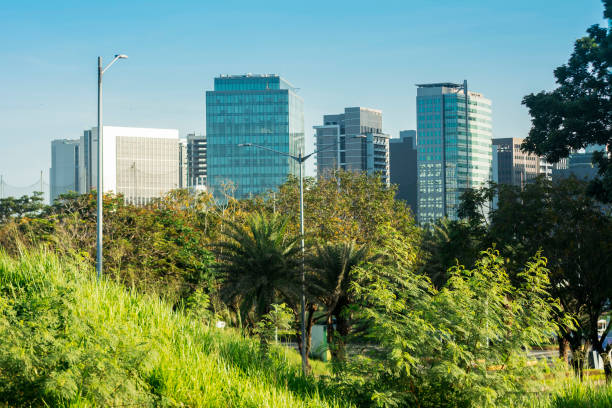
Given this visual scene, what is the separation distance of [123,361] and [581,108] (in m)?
20.9

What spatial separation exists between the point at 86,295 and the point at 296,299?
15.3 m

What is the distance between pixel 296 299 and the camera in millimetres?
25375

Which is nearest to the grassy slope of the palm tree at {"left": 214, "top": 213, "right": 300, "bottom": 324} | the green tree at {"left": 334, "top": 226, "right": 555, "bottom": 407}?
the green tree at {"left": 334, "top": 226, "right": 555, "bottom": 407}

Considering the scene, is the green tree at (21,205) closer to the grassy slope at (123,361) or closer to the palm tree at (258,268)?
the palm tree at (258,268)

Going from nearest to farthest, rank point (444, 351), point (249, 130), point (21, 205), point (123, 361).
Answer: point (123, 361) → point (444, 351) → point (21, 205) → point (249, 130)

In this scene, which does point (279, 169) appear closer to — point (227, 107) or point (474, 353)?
point (227, 107)

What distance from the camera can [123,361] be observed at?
805 centimetres

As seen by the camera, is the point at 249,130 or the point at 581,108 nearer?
the point at 581,108

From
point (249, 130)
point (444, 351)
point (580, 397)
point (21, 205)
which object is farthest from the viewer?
point (249, 130)

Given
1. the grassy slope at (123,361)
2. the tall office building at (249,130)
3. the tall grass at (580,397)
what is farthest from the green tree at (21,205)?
the tall office building at (249,130)

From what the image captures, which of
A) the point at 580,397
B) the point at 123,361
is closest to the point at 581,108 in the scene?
the point at 580,397

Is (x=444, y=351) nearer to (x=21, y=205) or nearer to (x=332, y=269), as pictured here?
(x=332, y=269)

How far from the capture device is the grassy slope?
7695mm

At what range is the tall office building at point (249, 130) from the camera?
180875 mm
